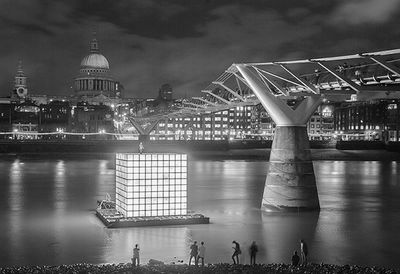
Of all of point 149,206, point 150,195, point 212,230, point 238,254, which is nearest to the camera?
point 238,254

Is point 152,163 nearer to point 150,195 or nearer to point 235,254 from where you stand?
point 150,195

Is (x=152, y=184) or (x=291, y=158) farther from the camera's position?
(x=291, y=158)

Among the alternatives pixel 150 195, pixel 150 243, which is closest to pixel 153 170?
pixel 150 195

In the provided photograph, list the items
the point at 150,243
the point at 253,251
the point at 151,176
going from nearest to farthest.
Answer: the point at 253,251 < the point at 150,243 < the point at 151,176

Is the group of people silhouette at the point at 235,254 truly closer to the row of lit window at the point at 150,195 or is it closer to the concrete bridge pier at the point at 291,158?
the row of lit window at the point at 150,195

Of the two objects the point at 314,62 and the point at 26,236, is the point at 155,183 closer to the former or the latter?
the point at 26,236

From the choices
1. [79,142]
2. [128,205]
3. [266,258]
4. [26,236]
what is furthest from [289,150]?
[79,142]

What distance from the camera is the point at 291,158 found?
1454 inches

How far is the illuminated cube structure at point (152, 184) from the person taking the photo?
105 feet

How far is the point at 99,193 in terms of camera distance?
49.3 metres

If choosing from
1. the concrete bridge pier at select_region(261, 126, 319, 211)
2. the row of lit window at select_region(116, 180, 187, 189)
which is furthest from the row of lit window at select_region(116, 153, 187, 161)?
the concrete bridge pier at select_region(261, 126, 319, 211)

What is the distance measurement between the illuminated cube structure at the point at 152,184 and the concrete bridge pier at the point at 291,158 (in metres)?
7.02

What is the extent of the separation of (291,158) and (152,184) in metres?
9.61

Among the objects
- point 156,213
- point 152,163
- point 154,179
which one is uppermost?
point 152,163
